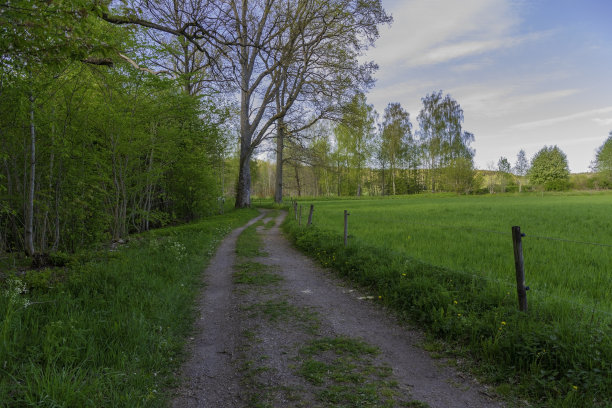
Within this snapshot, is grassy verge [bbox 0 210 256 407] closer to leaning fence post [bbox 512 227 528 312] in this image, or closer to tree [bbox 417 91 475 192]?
leaning fence post [bbox 512 227 528 312]

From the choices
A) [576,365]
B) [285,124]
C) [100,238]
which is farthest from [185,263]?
[285,124]

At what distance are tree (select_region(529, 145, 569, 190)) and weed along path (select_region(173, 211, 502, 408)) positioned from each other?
82.0 meters

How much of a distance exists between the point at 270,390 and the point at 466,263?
536cm

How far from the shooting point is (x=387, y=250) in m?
8.30

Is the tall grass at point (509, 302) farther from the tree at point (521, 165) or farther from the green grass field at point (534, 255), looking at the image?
the tree at point (521, 165)

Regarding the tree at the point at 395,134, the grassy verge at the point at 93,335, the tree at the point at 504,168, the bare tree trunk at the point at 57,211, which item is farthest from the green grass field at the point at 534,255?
the tree at the point at 504,168

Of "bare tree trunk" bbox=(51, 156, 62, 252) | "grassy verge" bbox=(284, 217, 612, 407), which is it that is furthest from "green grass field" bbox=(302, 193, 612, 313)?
"bare tree trunk" bbox=(51, 156, 62, 252)

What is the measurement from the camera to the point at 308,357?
395 cm

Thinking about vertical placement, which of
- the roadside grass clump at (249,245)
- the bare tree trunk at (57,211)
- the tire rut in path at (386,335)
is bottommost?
the tire rut in path at (386,335)

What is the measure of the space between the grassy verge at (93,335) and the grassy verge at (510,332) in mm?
3498

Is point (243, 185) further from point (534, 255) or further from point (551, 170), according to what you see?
point (551, 170)

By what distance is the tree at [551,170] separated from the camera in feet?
228

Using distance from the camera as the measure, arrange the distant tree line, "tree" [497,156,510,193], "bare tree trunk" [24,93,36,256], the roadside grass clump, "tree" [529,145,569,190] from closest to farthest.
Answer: "bare tree trunk" [24,93,36,256] < the roadside grass clump < the distant tree line < "tree" [529,145,569,190] < "tree" [497,156,510,193]

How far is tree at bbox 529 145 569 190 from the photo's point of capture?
2741 inches
